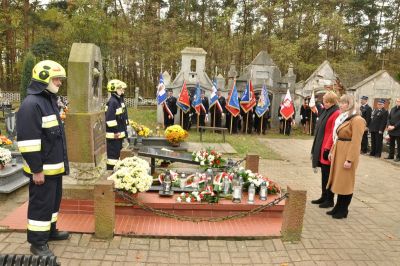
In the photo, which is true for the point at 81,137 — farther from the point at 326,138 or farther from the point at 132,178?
the point at 326,138

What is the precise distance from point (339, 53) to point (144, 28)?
18044mm

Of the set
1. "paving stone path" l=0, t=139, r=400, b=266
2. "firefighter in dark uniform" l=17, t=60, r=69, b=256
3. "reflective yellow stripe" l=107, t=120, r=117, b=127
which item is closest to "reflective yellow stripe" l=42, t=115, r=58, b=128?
"firefighter in dark uniform" l=17, t=60, r=69, b=256

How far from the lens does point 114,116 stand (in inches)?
283

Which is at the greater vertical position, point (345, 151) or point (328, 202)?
point (345, 151)

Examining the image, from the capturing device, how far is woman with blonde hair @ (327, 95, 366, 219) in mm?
5391

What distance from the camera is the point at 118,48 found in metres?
31.0

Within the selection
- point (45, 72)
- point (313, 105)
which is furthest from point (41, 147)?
point (313, 105)

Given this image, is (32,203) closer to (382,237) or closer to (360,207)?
(382,237)

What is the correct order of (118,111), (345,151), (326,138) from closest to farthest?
(345,151)
(326,138)
(118,111)

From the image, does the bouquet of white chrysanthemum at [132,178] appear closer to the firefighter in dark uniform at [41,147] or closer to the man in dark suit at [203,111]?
the firefighter in dark uniform at [41,147]

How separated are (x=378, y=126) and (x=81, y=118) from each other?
1061 centimetres

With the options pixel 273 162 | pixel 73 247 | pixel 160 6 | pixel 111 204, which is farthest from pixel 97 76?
pixel 160 6

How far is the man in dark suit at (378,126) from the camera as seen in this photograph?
463 inches

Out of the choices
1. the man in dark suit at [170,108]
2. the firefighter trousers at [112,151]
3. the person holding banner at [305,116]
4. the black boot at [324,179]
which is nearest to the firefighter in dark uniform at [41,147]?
the firefighter trousers at [112,151]
